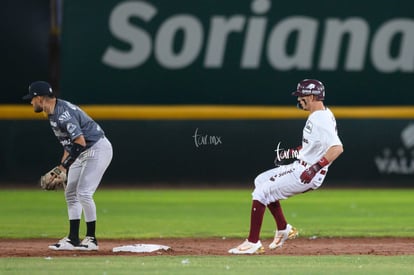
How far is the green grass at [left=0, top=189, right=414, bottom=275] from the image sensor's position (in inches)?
370

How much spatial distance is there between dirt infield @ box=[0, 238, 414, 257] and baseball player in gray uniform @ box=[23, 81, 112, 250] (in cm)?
30

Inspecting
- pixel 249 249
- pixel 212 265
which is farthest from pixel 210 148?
pixel 212 265

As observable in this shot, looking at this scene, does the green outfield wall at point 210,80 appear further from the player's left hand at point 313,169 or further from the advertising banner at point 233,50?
the player's left hand at point 313,169

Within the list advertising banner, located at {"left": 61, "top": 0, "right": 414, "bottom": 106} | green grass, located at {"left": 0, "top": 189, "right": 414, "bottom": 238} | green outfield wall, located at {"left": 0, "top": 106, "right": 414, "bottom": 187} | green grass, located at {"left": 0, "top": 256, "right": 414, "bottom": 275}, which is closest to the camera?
green grass, located at {"left": 0, "top": 256, "right": 414, "bottom": 275}

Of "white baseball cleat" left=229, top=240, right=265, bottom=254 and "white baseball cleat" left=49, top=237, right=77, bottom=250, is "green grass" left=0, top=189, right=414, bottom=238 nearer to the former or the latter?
"white baseball cleat" left=49, top=237, right=77, bottom=250

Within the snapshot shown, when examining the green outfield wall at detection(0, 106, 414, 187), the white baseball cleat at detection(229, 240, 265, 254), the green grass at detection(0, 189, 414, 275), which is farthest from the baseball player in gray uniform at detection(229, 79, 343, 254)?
the green outfield wall at detection(0, 106, 414, 187)

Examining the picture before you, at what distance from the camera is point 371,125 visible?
1981 cm

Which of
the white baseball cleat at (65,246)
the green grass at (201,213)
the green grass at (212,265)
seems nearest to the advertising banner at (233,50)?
the green grass at (201,213)

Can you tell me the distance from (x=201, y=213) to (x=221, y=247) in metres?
4.23

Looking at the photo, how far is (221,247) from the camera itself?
11.7 metres

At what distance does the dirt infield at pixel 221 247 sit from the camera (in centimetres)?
1093

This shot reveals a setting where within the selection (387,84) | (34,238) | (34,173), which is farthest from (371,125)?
(34,238)

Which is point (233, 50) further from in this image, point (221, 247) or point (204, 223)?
point (221, 247)

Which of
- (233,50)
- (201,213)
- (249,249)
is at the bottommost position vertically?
(201,213)
